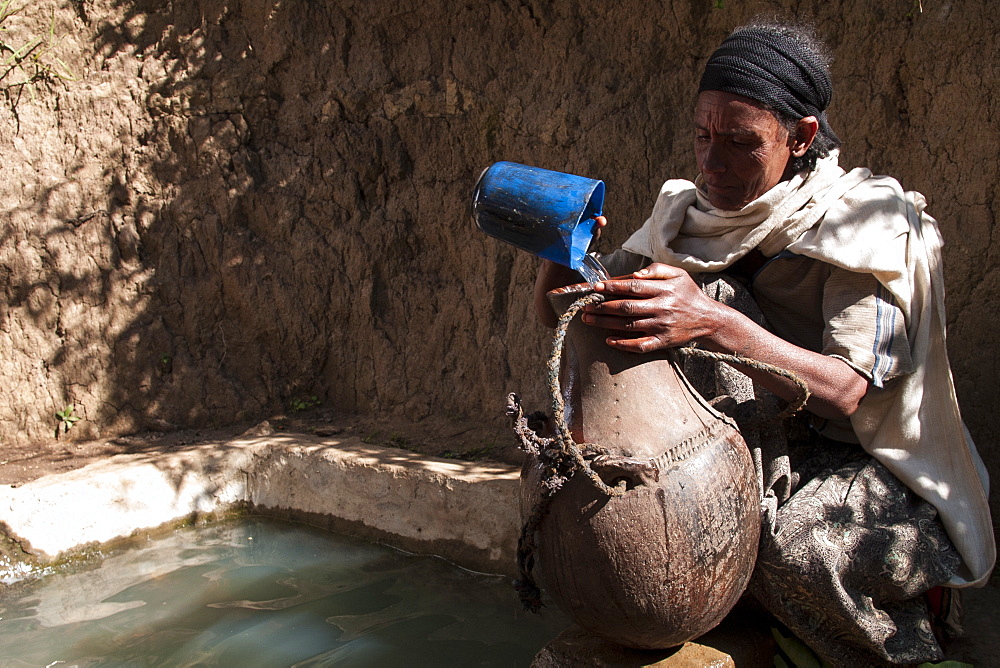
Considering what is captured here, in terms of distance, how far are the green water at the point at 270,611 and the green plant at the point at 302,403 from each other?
1261 millimetres

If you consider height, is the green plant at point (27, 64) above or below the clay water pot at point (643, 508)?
above

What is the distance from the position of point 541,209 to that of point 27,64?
4.29 metres

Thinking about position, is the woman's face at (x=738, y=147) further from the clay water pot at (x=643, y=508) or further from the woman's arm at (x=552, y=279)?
the clay water pot at (x=643, y=508)

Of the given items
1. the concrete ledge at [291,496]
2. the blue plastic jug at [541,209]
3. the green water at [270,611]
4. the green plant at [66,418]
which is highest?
the blue plastic jug at [541,209]

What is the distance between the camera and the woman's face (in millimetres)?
2266

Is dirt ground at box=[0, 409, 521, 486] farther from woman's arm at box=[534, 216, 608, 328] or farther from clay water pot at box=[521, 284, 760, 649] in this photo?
clay water pot at box=[521, 284, 760, 649]

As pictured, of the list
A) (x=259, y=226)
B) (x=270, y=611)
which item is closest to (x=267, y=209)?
(x=259, y=226)

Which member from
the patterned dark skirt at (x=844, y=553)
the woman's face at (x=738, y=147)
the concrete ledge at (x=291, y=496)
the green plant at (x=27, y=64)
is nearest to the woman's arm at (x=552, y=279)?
the woman's face at (x=738, y=147)

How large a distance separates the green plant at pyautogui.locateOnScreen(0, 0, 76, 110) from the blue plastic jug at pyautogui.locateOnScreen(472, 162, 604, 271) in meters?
4.06

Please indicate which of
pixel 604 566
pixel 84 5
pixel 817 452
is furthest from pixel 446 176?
pixel 604 566

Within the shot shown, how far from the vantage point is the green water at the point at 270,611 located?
2971mm

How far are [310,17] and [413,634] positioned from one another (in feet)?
11.9

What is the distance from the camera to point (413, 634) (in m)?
3.07

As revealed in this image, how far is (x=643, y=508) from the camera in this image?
193 cm
